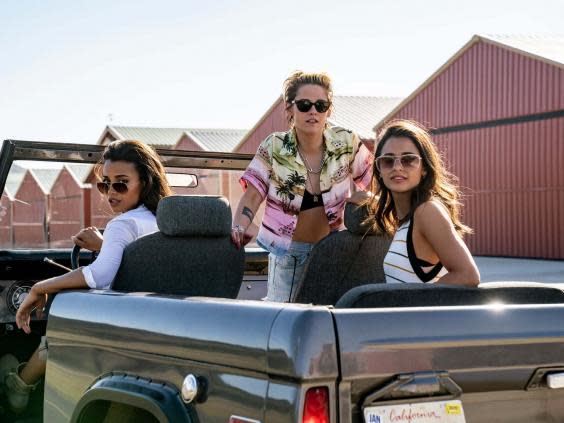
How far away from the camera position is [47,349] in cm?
321

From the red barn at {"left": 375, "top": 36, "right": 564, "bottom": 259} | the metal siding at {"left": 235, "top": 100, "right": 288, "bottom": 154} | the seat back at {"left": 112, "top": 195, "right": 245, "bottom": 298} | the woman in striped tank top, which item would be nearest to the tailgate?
the woman in striped tank top

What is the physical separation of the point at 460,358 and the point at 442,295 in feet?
1.51

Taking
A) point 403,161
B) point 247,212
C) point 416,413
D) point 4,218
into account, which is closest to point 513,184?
point 4,218

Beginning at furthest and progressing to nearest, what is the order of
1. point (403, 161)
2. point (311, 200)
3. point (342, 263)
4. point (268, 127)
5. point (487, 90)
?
point (268, 127)
point (487, 90)
point (311, 200)
point (342, 263)
point (403, 161)

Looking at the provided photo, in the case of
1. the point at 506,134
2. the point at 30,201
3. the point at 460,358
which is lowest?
the point at 460,358

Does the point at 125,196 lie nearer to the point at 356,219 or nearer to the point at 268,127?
the point at 356,219

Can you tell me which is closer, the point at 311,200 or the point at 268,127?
the point at 311,200

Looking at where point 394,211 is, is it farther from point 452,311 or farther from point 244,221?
point 452,311

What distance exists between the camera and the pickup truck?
2146mm

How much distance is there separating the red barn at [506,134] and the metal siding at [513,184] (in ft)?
0.10

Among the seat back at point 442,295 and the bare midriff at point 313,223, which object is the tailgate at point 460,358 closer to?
the seat back at point 442,295

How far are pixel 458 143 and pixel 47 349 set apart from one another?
93.5ft

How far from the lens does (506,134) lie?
28.8 metres

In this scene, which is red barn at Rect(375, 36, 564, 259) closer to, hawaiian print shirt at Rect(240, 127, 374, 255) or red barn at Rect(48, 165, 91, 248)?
red barn at Rect(48, 165, 91, 248)
